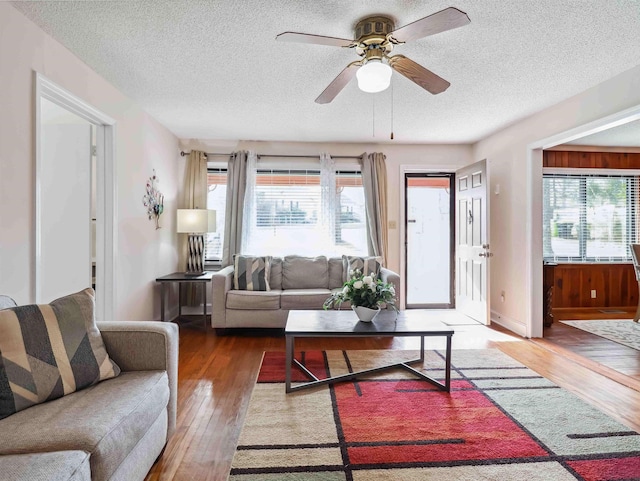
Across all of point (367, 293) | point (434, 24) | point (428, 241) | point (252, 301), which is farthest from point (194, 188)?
point (434, 24)

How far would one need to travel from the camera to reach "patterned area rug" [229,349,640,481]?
1.80 m

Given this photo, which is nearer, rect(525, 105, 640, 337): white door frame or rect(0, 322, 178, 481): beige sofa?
rect(0, 322, 178, 481): beige sofa

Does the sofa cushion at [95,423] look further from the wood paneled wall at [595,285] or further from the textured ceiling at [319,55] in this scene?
the wood paneled wall at [595,285]

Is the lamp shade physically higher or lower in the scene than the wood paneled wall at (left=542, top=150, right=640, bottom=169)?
lower

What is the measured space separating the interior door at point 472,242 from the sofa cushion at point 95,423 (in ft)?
13.0

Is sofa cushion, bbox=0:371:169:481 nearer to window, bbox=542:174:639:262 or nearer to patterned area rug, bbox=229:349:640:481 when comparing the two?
patterned area rug, bbox=229:349:640:481

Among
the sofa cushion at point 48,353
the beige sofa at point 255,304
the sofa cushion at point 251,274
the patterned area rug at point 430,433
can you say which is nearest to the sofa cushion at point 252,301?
the beige sofa at point 255,304

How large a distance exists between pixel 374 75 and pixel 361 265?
9.10 feet

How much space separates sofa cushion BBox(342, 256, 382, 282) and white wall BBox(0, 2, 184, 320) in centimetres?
228

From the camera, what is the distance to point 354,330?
265 centimetres

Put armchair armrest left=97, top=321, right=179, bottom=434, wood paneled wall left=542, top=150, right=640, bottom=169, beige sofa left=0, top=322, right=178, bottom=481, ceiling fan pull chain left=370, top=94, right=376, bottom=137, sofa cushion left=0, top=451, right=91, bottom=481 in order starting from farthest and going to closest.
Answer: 1. wood paneled wall left=542, top=150, right=640, bottom=169
2. ceiling fan pull chain left=370, top=94, right=376, bottom=137
3. armchair armrest left=97, top=321, right=179, bottom=434
4. beige sofa left=0, top=322, right=178, bottom=481
5. sofa cushion left=0, top=451, right=91, bottom=481

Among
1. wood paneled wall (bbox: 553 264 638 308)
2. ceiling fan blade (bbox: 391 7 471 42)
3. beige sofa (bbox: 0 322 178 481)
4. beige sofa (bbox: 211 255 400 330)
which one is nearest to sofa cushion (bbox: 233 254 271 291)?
beige sofa (bbox: 211 255 400 330)

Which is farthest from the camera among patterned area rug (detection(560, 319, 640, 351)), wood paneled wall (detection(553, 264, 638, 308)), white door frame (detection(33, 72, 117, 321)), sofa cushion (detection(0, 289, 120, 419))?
wood paneled wall (detection(553, 264, 638, 308))

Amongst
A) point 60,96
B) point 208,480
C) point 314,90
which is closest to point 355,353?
point 208,480
